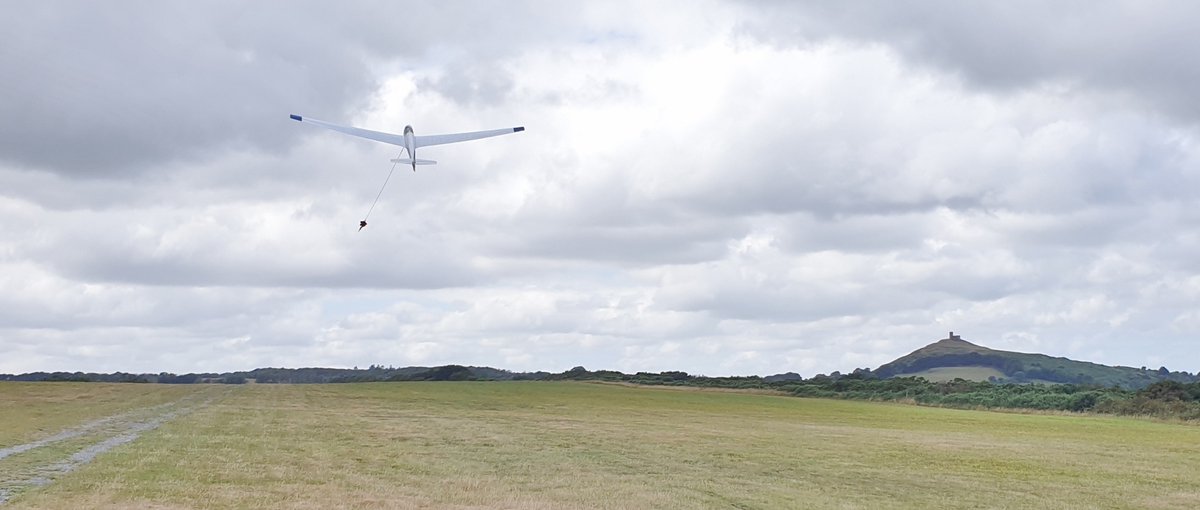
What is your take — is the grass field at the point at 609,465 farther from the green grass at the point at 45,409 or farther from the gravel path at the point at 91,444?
the green grass at the point at 45,409

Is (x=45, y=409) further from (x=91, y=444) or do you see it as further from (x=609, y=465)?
(x=609, y=465)

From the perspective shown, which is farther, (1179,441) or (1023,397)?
(1023,397)

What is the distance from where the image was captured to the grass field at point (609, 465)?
2552 cm

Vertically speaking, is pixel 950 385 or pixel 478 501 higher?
pixel 950 385

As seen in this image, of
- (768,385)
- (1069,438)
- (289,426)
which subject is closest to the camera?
(289,426)

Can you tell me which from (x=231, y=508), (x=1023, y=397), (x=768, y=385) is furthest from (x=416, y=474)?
(x=768, y=385)

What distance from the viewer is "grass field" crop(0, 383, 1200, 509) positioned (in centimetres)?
2552

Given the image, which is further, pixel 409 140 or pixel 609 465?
pixel 409 140

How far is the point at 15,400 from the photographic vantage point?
266 ft

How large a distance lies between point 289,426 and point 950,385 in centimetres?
9707

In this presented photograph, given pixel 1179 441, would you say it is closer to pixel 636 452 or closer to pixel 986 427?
pixel 986 427

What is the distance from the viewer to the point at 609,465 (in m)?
34.3

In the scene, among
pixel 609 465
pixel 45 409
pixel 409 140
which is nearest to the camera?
pixel 609 465

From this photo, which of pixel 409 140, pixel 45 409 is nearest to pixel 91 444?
pixel 409 140
